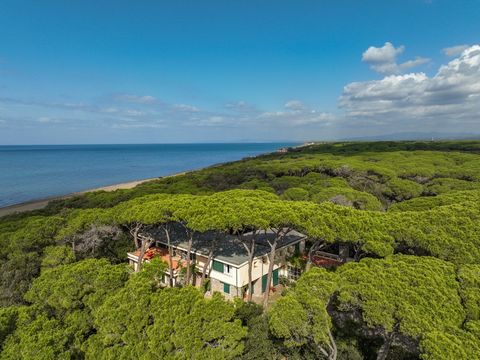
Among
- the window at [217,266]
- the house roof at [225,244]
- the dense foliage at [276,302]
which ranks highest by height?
the dense foliage at [276,302]

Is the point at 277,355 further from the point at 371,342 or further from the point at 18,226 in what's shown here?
the point at 18,226

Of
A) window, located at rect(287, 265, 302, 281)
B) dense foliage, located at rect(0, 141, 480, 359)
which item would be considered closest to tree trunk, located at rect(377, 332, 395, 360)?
dense foliage, located at rect(0, 141, 480, 359)

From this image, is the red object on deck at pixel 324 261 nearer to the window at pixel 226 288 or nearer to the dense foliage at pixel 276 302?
the dense foliage at pixel 276 302

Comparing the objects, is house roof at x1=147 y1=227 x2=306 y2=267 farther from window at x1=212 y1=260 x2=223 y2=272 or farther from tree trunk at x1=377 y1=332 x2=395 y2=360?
tree trunk at x1=377 y1=332 x2=395 y2=360

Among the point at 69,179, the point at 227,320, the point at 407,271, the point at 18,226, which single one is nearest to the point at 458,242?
the point at 407,271

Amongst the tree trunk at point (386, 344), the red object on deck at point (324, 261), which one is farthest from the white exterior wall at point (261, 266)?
the tree trunk at point (386, 344)

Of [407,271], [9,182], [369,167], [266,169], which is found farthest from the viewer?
[9,182]

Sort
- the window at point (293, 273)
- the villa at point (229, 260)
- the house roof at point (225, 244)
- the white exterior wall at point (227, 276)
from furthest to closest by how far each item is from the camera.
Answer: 1. the window at point (293, 273)
2. the house roof at point (225, 244)
3. the villa at point (229, 260)
4. the white exterior wall at point (227, 276)

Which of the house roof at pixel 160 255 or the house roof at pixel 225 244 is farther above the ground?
the house roof at pixel 225 244
